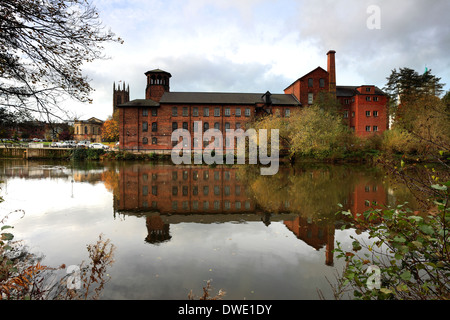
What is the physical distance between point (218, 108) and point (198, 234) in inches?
1496

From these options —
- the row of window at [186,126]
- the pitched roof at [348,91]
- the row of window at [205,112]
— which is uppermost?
the pitched roof at [348,91]

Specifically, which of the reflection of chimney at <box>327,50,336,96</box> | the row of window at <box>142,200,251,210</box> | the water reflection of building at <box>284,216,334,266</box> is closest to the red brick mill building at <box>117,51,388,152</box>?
the reflection of chimney at <box>327,50,336,96</box>

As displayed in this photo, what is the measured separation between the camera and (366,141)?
116 feet

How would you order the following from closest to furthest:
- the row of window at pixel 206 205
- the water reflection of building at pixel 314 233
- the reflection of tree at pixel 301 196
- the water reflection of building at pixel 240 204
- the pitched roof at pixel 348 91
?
1. the water reflection of building at pixel 314 233
2. the water reflection of building at pixel 240 204
3. the reflection of tree at pixel 301 196
4. the row of window at pixel 206 205
5. the pitched roof at pixel 348 91

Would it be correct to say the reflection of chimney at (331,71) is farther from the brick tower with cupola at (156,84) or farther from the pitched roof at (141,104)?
the pitched roof at (141,104)

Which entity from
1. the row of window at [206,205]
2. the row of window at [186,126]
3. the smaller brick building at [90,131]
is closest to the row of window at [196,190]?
the row of window at [206,205]

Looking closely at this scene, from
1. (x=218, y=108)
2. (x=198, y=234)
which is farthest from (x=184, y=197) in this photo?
(x=218, y=108)

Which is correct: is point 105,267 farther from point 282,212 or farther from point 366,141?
point 366,141

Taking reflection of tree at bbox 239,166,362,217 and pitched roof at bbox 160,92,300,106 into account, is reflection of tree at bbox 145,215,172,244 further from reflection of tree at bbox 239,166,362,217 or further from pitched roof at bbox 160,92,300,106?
pitched roof at bbox 160,92,300,106

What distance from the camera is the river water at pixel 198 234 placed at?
15.8 feet

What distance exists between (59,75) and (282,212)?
8.19 metres

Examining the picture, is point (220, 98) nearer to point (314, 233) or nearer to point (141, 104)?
point (141, 104)

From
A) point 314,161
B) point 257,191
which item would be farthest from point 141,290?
point 314,161

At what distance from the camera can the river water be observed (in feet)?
15.8
